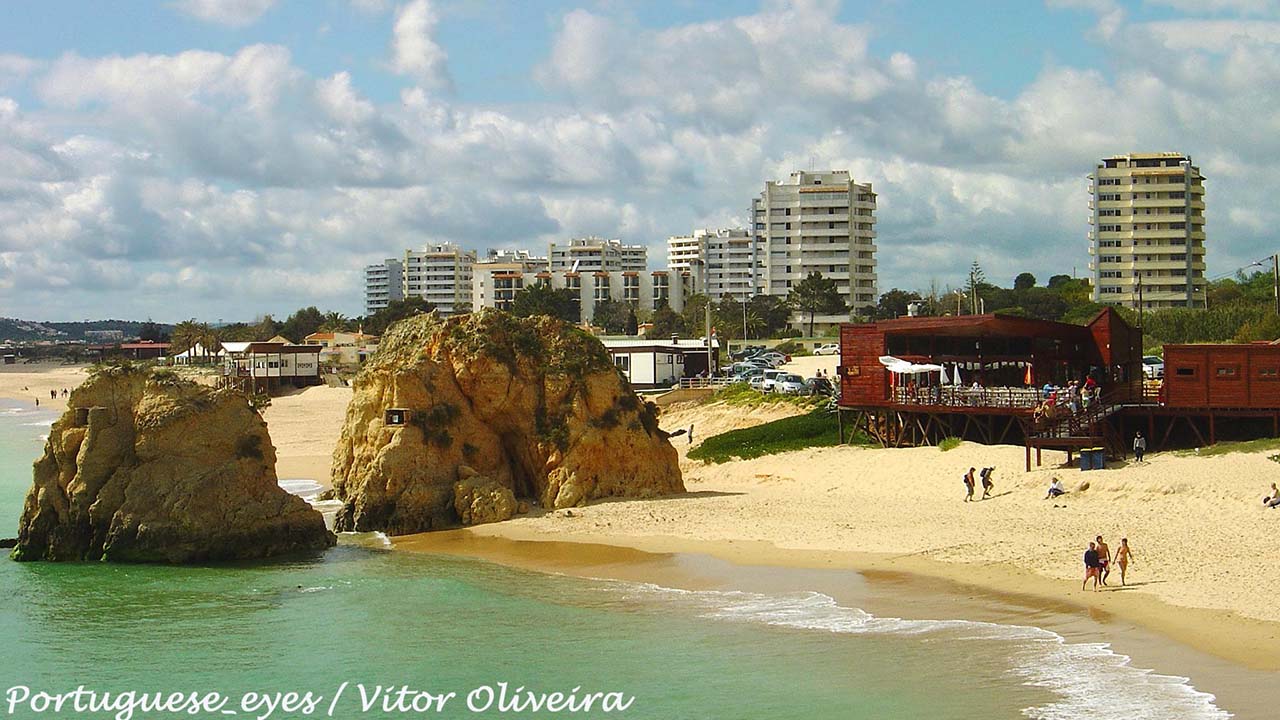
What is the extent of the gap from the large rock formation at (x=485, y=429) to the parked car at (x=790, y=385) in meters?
→ 20.6

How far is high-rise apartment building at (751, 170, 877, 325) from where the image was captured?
146375 mm

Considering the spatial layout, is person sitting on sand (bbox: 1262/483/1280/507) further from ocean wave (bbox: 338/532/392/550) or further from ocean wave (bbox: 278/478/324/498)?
ocean wave (bbox: 278/478/324/498)

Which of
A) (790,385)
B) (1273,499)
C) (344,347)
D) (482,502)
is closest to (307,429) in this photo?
(790,385)

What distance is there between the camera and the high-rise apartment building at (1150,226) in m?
125

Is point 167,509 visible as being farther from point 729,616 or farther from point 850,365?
point 850,365

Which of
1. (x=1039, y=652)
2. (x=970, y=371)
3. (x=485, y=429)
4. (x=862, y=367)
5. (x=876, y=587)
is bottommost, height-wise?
(x=1039, y=652)

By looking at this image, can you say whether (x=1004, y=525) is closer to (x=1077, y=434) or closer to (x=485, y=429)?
(x=1077, y=434)

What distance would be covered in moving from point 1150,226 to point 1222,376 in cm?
9603

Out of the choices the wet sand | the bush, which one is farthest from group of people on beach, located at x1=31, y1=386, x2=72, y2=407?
the wet sand

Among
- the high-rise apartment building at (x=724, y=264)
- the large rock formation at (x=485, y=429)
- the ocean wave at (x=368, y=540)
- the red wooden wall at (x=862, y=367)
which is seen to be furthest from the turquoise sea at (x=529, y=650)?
the high-rise apartment building at (x=724, y=264)

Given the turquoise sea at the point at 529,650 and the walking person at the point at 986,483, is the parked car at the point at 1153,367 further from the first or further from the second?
the turquoise sea at the point at 529,650

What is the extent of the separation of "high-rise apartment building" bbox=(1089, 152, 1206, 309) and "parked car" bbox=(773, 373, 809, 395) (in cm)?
7730

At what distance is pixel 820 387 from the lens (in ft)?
185

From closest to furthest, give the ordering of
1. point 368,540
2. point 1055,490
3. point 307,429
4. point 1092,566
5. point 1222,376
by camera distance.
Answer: point 1092,566 < point 368,540 < point 1055,490 < point 1222,376 < point 307,429
